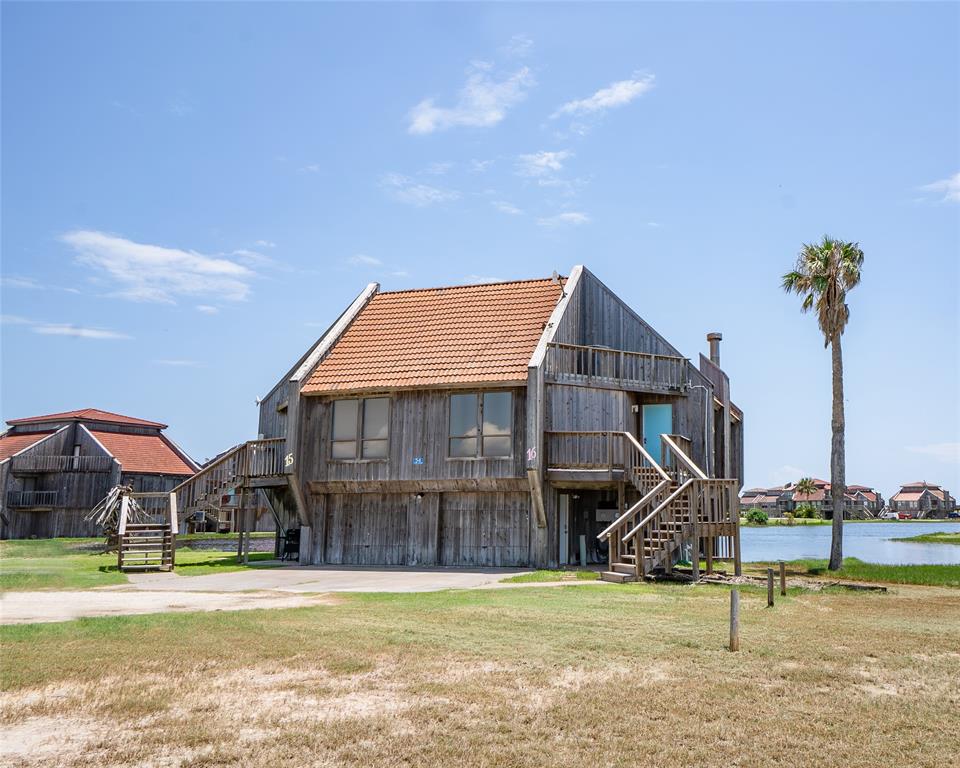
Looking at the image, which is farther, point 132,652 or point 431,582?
point 431,582

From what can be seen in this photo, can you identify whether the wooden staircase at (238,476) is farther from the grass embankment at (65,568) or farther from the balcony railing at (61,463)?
the balcony railing at (61,463)

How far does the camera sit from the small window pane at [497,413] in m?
25.3

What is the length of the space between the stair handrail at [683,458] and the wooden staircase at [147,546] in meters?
14.4

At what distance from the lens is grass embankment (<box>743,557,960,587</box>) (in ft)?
71.7

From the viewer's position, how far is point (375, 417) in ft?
87.9

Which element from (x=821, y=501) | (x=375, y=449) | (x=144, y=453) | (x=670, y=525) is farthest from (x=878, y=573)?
(x=821, y=501)

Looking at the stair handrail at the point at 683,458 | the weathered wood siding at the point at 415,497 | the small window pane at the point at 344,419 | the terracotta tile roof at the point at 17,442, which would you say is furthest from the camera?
the terracotta tile roof at the point at 17,442

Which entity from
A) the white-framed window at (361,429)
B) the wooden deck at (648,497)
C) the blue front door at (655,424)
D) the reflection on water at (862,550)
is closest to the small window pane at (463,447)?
the white-framed window at (361,429)

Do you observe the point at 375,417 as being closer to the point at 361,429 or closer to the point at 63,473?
the point at 361,429

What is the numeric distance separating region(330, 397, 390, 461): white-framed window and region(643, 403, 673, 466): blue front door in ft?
27.6

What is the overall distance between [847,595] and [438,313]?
651 inches

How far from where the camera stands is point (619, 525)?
2077cm

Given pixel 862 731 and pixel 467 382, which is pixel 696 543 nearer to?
pixel 467 382

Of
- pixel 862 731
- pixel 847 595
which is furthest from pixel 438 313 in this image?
pixel 862 731
